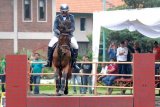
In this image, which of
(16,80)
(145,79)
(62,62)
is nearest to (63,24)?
(62,62)

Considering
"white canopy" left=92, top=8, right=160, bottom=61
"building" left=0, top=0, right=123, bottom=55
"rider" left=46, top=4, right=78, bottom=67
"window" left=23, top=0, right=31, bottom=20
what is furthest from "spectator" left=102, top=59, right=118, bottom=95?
"window" left=23, top=0, right=31, bottom=20

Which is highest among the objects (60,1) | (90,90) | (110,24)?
(60,1)

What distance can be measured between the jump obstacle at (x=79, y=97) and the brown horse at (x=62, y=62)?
63 centimetres

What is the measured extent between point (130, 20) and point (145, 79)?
5373 mm

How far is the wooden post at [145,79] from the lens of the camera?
1791 centimetres

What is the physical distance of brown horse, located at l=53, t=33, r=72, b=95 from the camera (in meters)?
17.6

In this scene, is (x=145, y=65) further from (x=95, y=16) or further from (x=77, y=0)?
(x=77, y=0)

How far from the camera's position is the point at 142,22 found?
22.7 meters

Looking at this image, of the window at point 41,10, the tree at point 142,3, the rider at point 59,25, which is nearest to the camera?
the rider at point 59,25

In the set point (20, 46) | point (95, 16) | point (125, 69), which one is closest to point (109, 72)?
point (125, 69)

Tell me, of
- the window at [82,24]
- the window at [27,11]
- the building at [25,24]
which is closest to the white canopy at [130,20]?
the building at [25,24]

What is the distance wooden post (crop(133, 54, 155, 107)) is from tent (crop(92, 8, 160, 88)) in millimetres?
4328

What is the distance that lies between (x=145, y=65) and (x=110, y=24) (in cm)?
580

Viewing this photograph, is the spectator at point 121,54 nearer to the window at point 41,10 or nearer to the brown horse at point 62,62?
the brown horse at point 62,62
